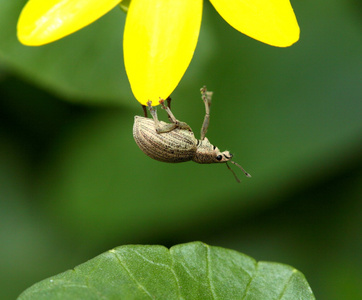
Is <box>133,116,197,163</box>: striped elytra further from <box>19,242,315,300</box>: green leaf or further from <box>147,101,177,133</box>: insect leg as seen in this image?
<box>19,242,315,300</box>: green leaf

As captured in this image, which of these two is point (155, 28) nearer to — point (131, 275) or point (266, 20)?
point (266, 20)

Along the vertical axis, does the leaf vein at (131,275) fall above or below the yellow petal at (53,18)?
below

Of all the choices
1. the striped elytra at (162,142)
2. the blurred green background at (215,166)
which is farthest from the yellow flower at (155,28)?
the blurred green background at (215,166)

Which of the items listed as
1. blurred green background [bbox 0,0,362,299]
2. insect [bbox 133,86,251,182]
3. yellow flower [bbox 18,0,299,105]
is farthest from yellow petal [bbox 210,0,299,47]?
blurred green background [bbox 0,0,362,299]

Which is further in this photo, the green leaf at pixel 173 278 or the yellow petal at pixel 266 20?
the yellow petal at pixel 266 20

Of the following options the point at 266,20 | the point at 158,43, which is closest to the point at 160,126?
the point at 158,43

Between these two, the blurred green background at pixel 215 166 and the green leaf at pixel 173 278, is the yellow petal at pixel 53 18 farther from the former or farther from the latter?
the blurred green background at pixel 215 166

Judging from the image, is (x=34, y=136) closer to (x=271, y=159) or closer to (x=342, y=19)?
(x=271, y=159)

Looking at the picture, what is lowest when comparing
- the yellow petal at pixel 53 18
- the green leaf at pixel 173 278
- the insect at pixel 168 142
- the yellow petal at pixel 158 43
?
the green leaf at pixel 173 278
